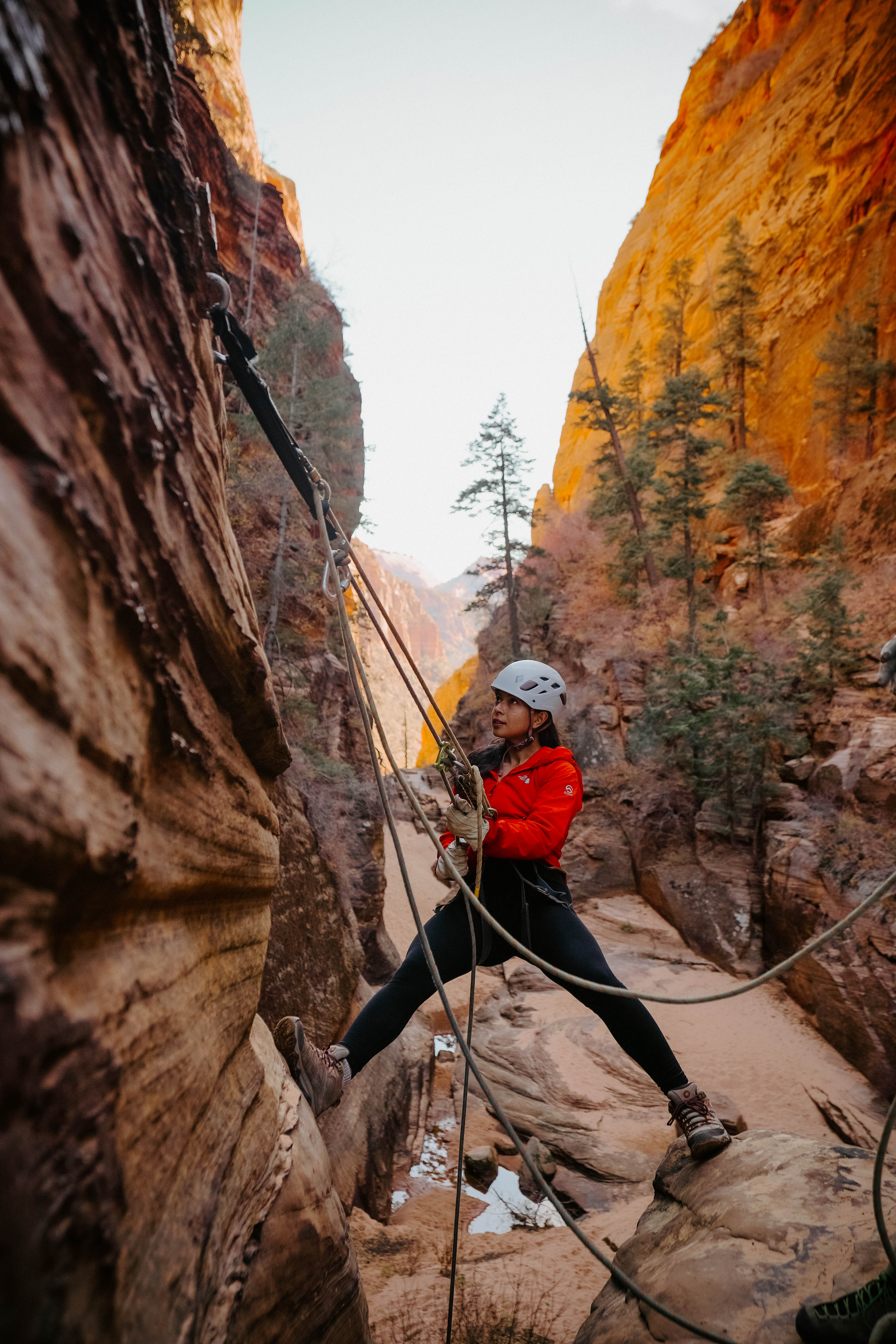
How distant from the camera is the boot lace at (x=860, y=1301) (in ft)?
5.43

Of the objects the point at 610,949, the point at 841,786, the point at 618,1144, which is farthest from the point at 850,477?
the point at 618,1144

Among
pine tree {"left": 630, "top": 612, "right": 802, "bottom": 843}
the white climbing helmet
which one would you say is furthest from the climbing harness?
pine tree {"left": 630, "top": 612, "right": 802, "bottom": 843}

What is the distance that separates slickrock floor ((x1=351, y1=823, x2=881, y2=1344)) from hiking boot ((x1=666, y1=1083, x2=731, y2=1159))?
1.85ft

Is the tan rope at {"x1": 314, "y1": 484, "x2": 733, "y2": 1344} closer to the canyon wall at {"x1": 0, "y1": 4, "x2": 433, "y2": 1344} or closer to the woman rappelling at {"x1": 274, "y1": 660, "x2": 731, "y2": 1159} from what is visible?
the woman rappelling at {"x1": 274, "y1": 660, "x2": 731, "y2": 1159}

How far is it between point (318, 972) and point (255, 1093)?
4382 millimetres

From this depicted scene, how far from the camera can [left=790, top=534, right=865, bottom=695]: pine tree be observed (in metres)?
11.7

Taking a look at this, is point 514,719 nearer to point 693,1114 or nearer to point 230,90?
point 693,1114

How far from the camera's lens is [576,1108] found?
6.89 meters

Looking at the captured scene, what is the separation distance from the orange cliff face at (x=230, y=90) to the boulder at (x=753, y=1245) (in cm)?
1930

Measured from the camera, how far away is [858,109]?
21234 mm

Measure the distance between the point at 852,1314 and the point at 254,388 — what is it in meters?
3.23

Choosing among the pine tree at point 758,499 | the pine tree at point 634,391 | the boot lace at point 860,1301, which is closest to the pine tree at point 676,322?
the pine tree at point 634,391

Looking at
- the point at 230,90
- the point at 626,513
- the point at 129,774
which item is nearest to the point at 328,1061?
the point at 129,774

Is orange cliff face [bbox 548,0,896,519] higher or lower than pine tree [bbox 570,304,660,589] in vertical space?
higher
